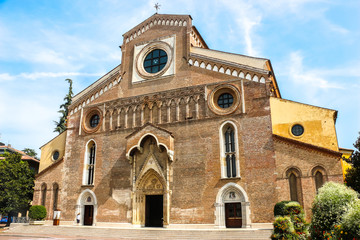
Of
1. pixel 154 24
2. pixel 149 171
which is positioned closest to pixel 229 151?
pixel 149 171

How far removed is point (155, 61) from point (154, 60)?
149mm

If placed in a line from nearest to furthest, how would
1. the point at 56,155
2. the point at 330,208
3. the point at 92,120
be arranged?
the point at 330,208 < the point at 92,120 < the point at 56,155

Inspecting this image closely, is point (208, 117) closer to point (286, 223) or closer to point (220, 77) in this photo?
point (220, 77)

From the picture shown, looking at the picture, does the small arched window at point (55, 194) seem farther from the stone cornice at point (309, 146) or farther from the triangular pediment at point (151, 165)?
the stone cornice at point (309, 146)

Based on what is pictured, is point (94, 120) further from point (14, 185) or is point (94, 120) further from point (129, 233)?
point (129, 233)

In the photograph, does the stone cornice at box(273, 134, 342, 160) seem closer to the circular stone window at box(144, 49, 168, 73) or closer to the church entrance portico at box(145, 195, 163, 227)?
the church entrance portico at box(145, 195, 163, 227)

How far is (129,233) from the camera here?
17.8 meters

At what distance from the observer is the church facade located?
58.2 ft

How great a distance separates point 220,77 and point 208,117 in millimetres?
2997

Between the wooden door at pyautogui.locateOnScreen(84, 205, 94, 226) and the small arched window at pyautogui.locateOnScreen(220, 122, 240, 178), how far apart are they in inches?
406

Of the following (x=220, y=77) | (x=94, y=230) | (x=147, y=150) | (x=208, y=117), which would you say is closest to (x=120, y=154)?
(x=147, y=150)

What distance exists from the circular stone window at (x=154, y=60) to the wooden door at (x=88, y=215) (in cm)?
1068

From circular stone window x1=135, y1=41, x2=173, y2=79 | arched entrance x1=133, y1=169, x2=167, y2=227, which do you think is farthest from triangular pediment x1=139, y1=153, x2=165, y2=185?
circular stone window x1=135, y1=41, x2=173, y2=79

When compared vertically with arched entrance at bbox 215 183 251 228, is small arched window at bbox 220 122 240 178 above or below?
above
